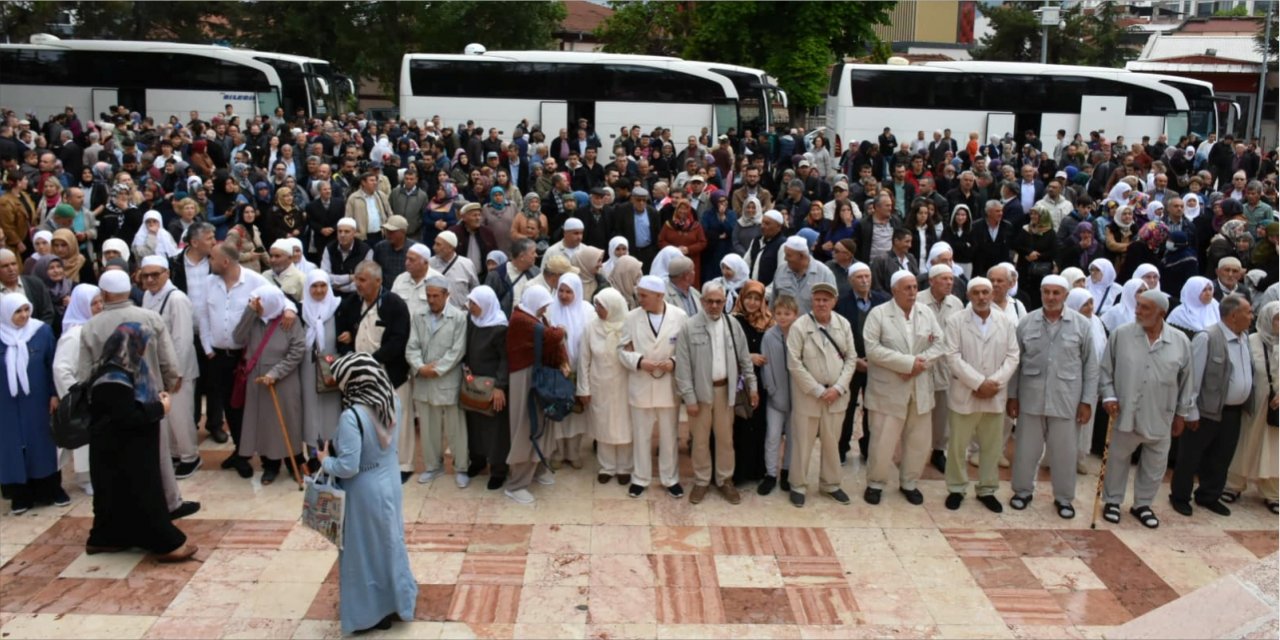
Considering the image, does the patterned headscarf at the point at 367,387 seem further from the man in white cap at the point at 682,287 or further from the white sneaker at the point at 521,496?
the man in white cap at the point at 682,287

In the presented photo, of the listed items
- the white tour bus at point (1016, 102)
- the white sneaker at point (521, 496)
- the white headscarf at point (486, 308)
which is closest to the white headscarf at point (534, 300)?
the white headscarf at point (486, 308)

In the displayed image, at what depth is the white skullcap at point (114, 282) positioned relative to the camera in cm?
596

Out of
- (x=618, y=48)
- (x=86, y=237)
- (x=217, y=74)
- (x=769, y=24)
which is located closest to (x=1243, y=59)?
(x=769, y=24)

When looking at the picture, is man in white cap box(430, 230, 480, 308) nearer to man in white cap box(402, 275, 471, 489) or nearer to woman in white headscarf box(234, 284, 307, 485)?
man in white cap box(402, 275, 471, 489)

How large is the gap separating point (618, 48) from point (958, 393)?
121ft

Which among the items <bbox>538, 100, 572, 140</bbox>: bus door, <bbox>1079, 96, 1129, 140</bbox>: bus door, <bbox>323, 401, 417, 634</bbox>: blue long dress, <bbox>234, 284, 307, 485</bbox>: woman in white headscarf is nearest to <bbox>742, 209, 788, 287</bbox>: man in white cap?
<bbox>234, 284, 307, 485</bbox>: woman in white headscarf

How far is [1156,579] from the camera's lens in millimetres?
5969

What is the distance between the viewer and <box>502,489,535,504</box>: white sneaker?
6.88 m

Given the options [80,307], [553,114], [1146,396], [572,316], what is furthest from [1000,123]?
[80,307]

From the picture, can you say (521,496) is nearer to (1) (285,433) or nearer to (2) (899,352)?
(1) (285,433)

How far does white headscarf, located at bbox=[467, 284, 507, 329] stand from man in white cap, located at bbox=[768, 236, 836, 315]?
81.3 inches

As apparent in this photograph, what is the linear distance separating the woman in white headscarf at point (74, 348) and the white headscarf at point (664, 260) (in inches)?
150

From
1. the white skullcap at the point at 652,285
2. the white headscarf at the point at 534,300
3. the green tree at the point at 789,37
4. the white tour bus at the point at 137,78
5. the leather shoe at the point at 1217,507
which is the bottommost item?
the leather shoe at the point at 1217,507

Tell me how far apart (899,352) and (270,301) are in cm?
402
